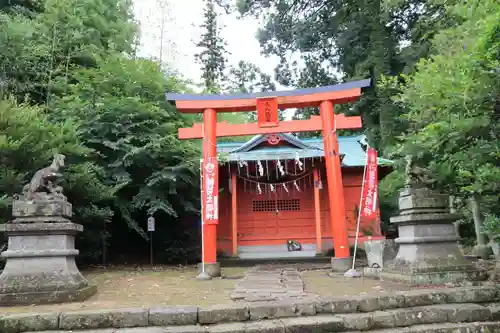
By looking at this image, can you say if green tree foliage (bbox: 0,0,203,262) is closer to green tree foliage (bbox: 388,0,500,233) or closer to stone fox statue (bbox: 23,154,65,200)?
stone fox statue (bbox: 23,154,65,200)

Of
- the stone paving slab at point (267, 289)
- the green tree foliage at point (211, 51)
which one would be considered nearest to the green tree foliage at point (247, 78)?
the green tree foliage at point (211, 51)

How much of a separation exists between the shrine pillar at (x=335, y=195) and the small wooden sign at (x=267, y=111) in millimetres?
1240

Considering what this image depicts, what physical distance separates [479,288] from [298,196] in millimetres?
9736

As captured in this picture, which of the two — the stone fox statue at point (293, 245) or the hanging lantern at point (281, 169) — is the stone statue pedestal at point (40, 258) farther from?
the stone fox statue at point (293, 245)

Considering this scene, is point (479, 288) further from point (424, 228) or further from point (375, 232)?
point (375, 232)

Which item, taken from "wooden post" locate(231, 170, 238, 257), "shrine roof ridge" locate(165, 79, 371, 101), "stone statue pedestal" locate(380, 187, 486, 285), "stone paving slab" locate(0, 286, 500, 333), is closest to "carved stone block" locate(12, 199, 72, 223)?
"stone paving slab" locate(0, 286, 500, 333)

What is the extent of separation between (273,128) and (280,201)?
5078 mm

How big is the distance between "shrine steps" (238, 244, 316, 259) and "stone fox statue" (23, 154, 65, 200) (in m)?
8.33

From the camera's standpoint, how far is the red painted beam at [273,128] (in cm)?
1057

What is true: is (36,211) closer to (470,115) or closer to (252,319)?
(252,319)

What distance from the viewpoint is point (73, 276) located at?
614cm

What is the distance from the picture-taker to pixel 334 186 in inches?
396

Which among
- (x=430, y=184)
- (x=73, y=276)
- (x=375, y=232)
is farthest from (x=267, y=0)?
(x=73, y=276)

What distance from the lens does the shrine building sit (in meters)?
14.2
